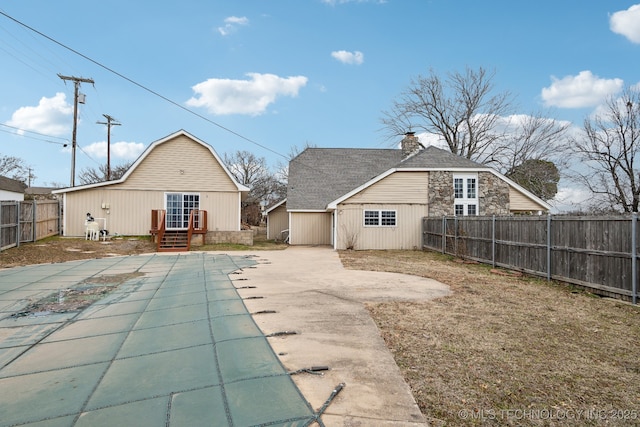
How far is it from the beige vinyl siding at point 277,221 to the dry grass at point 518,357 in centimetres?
1830

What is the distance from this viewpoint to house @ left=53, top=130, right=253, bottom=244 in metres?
18.1

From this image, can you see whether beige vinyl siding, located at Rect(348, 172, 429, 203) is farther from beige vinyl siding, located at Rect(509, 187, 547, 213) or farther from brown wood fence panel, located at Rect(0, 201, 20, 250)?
brown wood fence panel, located at Rect(0, 201, 20, 250)

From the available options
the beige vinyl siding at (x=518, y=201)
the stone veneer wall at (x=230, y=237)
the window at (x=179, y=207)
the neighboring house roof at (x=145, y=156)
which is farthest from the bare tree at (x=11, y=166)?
the beige vinyl siding at (x=518, y=201)

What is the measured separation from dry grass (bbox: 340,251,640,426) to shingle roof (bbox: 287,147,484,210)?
13.5 meters

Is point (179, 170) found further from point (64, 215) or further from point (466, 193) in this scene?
point (466, 193)

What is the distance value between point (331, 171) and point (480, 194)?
963cm

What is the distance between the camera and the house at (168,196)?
18.1 metres

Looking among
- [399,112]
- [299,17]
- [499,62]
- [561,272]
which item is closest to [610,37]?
[561,272]

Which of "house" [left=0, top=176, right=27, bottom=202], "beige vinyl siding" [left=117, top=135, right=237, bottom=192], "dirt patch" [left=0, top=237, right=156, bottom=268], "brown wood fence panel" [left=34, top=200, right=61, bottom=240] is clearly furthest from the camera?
"house" [left=0, top=176, right=27, bottom=202]

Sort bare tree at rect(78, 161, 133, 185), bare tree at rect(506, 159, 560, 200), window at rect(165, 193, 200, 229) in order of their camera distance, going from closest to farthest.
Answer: window at rect(165, 193, 200, 229)
bare tree at rect(506, 159, 560, 200)
bare tree at rect(78, 161, 133, 185)

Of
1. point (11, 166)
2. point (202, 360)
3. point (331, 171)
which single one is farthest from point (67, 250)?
point (11, 166)

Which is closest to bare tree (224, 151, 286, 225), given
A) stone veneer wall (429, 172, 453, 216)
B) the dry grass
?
stone veneer wall (429, 172, 453, 216)

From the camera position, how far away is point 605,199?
19344mm

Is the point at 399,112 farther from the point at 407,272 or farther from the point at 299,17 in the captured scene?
the point at 407,272
